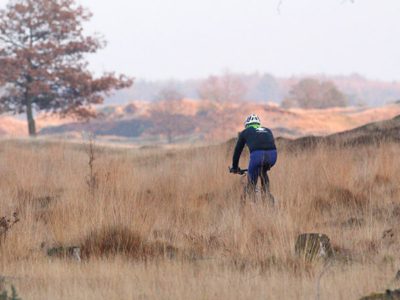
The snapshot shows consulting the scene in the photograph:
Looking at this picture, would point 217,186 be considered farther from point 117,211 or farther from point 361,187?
point 117,211

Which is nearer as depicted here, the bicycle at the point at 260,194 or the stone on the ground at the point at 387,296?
the stone on the ground at the point at 387,296

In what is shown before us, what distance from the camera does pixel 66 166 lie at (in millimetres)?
16688

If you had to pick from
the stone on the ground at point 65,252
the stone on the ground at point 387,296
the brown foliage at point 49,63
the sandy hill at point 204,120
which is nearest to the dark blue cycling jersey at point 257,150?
the stone on the ground at point 65,252

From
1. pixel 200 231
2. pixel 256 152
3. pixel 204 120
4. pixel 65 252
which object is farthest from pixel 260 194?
pixel 204 120

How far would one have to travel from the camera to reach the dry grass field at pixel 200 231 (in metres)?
6.69

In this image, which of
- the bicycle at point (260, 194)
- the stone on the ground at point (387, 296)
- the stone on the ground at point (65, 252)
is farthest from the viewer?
the bicycle at point (260, 194)

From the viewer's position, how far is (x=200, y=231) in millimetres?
9812

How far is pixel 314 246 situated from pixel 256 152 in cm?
293

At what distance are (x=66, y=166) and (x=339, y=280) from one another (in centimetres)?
1075

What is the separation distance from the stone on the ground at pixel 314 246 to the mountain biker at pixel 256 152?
8.32ft

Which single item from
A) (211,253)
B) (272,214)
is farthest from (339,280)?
(272,214)

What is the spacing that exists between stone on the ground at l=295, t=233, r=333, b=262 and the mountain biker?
2.54 m

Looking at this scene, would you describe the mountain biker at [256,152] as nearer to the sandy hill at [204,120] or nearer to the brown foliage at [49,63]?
the brown foliage at [49,63]

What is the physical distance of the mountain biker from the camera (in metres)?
10.8
